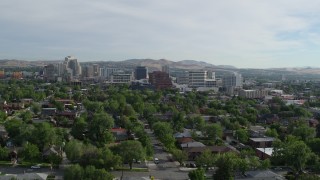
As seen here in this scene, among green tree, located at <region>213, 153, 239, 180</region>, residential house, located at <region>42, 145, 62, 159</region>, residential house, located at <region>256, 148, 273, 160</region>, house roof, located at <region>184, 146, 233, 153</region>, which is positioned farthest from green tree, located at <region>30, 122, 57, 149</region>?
residential house, located at <region>256, 148, 273, 160</region>

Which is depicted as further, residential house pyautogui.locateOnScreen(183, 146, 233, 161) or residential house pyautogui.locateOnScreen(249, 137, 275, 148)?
residential house pyautogui.locateOnScreen(249, 137, 275, 148)

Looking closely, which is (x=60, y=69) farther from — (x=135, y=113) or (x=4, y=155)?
(x=4, y=155)

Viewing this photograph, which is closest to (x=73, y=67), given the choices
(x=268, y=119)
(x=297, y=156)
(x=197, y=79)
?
(x=197, y=79)

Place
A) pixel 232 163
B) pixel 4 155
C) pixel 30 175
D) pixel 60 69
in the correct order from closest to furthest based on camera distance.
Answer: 1. pixel 30 175
2. pixel 232 163
3. pixel 4 155
4. pixel 60 69

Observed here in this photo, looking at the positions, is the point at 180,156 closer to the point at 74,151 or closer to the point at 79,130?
the point at 74,151

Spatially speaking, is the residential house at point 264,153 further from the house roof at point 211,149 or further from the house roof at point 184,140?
the house roof at point 184,140

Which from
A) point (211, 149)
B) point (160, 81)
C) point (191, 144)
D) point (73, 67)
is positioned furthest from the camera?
point (73, 67)

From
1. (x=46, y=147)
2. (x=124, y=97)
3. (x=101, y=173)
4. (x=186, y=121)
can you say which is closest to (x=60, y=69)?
(x=124, y=97)

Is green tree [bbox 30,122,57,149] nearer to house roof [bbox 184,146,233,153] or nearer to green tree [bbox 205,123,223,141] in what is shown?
house roof [bbox 184,146,233,153]
